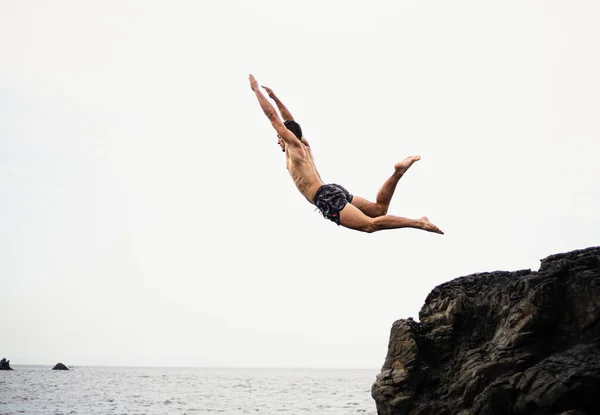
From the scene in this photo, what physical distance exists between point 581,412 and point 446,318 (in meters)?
4.13

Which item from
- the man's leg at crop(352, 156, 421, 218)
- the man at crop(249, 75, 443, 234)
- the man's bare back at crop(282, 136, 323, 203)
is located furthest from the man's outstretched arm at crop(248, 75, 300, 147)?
the man's leg at crop(352, 156, 421, 218)

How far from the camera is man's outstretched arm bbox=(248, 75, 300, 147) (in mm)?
10375

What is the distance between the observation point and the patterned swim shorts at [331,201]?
10484mm

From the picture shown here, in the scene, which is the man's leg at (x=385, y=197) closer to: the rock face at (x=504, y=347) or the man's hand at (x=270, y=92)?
the man's hand at (x=270, y=92)

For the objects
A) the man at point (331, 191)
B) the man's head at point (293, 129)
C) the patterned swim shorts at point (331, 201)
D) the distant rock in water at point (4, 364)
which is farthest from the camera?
the distant rock in water at point (4, 364)

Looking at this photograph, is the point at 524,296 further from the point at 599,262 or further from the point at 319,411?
the point at 319,411

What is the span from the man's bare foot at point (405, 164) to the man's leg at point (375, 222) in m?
0.80

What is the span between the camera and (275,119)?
10.4 meters

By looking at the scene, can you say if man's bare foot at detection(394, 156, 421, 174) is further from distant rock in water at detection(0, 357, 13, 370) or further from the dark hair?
distant rock in water at detection(0, 357, 13, 370)

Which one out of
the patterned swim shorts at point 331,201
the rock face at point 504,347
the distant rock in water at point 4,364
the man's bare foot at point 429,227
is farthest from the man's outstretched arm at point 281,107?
the distant rock in water at point 4,364

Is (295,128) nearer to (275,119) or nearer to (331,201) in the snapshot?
(275,119)

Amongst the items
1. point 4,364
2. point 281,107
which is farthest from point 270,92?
point 4,364

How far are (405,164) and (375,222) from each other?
111 cm

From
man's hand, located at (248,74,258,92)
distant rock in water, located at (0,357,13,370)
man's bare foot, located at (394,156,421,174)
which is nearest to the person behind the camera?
man's bare foot, located at (394,156,421,174)
